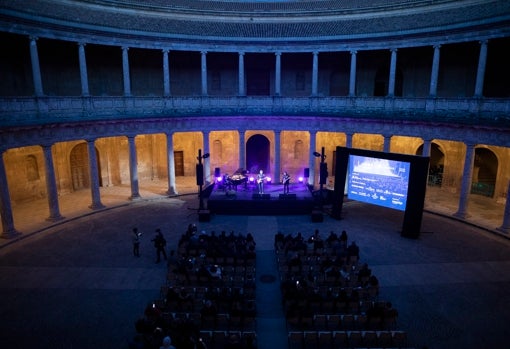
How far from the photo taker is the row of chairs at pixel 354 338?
11141 millimetres

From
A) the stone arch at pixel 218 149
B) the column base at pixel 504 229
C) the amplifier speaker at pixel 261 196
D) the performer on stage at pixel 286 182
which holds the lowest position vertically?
the column base at pixel 504 229

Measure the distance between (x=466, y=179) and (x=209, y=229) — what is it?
1724 cm

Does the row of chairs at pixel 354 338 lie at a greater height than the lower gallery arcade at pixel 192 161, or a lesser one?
lesser

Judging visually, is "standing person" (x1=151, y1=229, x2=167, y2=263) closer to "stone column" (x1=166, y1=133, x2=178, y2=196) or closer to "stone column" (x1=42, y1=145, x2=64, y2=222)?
"stone column" (x1=42, y1=145, x2=64, y2=222)

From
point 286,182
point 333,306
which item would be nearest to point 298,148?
point 286,182

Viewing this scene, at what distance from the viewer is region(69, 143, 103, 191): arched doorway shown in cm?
3122

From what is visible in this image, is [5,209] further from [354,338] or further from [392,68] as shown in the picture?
[392,68]

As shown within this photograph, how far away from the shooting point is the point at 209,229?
2288cm

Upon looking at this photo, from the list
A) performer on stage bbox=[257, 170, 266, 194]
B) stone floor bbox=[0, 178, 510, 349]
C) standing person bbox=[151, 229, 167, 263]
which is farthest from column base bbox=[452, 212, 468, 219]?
standing person bbox=[151, 229, 167, 263]

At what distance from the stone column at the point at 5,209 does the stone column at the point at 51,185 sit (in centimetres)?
247

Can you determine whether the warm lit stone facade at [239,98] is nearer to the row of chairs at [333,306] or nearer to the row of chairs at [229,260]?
the row of chairs at [229,260]

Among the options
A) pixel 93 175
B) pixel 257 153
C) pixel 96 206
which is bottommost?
pixel 96 206

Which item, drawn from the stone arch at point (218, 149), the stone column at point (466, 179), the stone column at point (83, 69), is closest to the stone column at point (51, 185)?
the stone column at point (83, 69)

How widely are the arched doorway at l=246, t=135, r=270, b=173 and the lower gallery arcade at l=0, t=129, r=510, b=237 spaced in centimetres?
10
